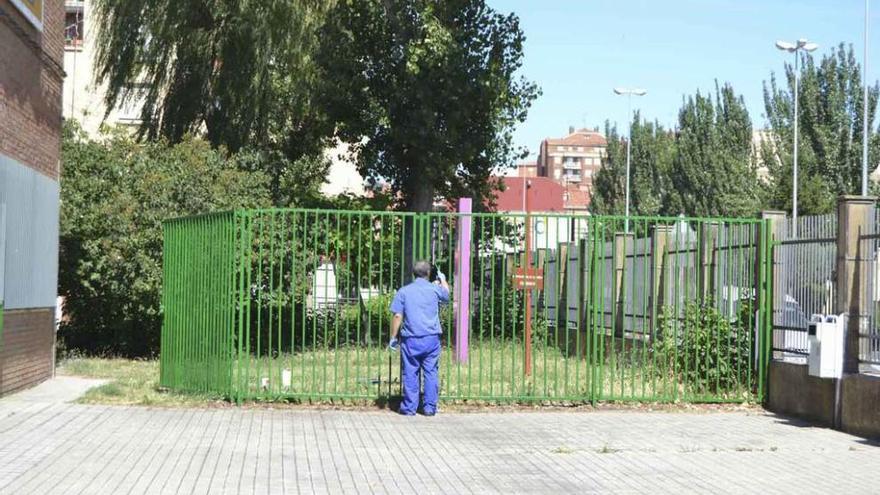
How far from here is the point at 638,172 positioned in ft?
237

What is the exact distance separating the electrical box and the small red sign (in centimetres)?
350

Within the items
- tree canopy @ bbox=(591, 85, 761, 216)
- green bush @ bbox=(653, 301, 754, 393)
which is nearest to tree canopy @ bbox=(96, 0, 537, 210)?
green bush @ bbox=(653, 301, 754, 393)

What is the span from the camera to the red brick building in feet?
48.9

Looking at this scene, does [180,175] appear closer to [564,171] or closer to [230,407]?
[230,407]

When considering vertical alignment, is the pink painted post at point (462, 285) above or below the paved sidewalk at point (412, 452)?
above

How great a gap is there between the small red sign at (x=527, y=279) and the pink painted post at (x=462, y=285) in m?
0.61

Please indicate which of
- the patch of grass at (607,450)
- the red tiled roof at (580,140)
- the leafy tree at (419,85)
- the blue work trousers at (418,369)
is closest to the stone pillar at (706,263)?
the blue work trousers at (418,369)

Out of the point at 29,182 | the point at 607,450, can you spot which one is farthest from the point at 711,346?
the point at 29,182

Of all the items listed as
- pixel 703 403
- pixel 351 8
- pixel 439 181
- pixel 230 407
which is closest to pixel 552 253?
pixel 439 181

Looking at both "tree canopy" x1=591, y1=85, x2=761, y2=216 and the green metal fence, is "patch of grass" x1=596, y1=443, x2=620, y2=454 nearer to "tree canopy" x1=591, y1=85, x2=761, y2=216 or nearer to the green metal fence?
the green metal fence

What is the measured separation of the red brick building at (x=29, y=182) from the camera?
1491 centimetres

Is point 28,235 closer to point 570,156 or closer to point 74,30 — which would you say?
point 74,30

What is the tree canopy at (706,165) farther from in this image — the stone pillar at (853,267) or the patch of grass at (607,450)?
the patch of grass at (607,450)

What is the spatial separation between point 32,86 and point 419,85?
10.2 metres
